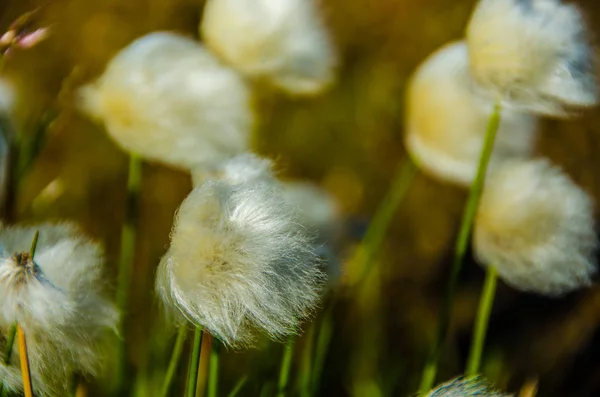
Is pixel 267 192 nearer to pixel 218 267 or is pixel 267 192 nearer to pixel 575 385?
pixel 218 267

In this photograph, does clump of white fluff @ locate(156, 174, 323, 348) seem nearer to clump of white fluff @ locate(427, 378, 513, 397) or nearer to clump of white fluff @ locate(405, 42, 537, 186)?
clump of white fluff @ locate(427, 378, 513, 397)

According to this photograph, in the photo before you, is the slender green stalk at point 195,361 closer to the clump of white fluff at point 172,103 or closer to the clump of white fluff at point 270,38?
the clump of white fluff at point 172,103

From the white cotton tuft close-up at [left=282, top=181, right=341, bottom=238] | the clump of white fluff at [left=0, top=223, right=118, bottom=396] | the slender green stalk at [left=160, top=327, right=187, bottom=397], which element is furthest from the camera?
the white cotton tuft close-up at [left=282, top=181, right=341, bottom=238]

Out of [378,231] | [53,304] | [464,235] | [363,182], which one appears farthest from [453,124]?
[363,182]

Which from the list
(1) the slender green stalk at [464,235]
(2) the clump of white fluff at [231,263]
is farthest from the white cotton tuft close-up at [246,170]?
(1) the slender green stalk at [464,235]

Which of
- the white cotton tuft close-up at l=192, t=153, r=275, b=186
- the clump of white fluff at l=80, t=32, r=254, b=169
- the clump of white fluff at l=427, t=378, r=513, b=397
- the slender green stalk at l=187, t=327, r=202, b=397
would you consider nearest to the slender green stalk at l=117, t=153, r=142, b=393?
the clump of white fluff at l=80, t=32, r=254, b=169

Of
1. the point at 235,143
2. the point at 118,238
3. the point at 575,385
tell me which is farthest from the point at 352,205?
the point at 235,143
